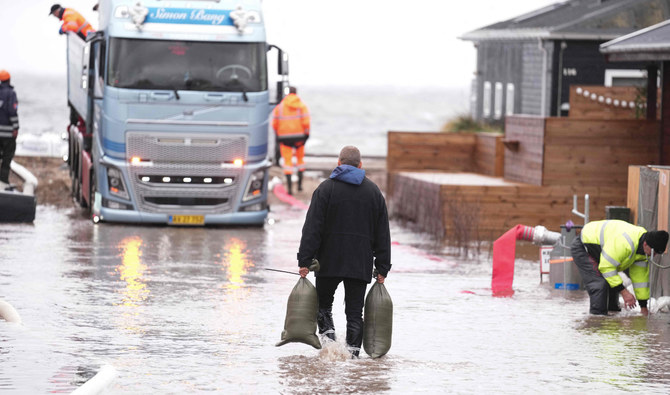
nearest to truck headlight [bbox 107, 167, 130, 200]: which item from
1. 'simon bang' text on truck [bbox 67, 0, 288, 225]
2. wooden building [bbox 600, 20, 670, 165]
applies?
'simon bang' text on truck [bbox 67, 0, 288, 225]

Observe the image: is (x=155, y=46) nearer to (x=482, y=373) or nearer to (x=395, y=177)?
(x=395, y=177)

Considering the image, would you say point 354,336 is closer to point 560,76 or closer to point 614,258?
point 614,258

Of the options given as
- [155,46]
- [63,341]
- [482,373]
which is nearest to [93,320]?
[63,341]

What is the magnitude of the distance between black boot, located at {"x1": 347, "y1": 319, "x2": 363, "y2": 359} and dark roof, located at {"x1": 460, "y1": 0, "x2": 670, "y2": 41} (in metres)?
23.2

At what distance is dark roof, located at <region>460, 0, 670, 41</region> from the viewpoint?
108ft

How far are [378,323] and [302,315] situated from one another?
626mm

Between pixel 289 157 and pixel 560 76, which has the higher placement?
pixel 560 76

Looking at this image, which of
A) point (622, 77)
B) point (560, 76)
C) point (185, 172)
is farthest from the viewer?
point (560, 76)

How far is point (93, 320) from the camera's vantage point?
12.2 metres

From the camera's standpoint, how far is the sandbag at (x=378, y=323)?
10.8 metres

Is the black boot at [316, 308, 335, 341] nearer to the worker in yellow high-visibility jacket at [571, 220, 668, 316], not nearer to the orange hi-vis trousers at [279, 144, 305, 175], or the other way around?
the worker in yellow high-visibility jacket at [571, 220, 668, 316]

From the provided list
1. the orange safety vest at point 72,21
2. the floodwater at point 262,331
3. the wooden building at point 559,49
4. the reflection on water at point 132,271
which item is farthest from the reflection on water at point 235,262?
the wooden building at point 559,49

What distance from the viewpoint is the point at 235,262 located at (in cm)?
1725

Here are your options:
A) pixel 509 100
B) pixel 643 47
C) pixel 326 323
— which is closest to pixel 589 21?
pixel 509 100
